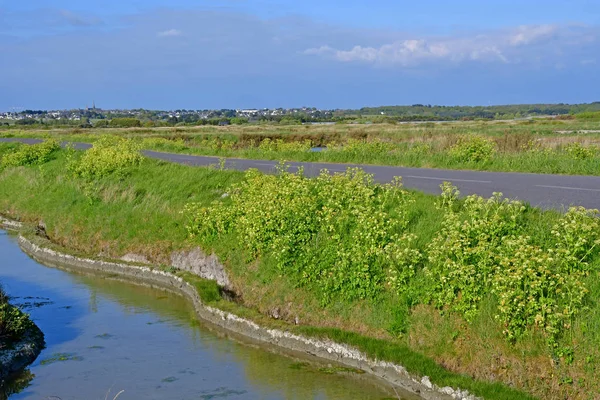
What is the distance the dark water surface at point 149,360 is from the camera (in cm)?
1123

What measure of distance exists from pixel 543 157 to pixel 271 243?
44.7 ft

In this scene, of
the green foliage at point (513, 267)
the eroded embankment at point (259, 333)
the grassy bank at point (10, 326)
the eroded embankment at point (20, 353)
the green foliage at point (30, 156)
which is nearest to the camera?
the green foliage at point (513, 267)

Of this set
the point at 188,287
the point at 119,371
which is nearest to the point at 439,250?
the point at 119,371

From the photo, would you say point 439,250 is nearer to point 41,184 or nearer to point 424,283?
point 424,283

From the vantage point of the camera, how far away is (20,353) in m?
12.4

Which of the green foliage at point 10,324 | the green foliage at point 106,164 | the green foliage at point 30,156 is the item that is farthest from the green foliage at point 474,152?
the green foliage at point 30,156

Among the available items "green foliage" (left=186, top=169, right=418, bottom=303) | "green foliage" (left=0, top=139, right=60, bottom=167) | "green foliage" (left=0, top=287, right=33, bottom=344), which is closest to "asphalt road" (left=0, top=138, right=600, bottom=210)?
"green foliage" (left=186, top=169, right=418, bottom=303)

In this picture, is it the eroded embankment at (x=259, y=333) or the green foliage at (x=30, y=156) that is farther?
the green foliage at (x=30, y=156)

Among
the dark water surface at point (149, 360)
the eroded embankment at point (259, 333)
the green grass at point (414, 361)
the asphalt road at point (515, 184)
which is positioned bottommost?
the dark water surface at point (149, 360)

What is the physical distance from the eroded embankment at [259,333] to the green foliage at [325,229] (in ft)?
3.97

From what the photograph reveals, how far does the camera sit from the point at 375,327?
41.0 feet

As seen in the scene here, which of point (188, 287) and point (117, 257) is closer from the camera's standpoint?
point (188, 287)

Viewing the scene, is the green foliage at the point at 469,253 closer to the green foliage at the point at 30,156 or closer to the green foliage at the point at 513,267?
the green foliage at the point at 513,267

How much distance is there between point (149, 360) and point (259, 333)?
2.35 metres
